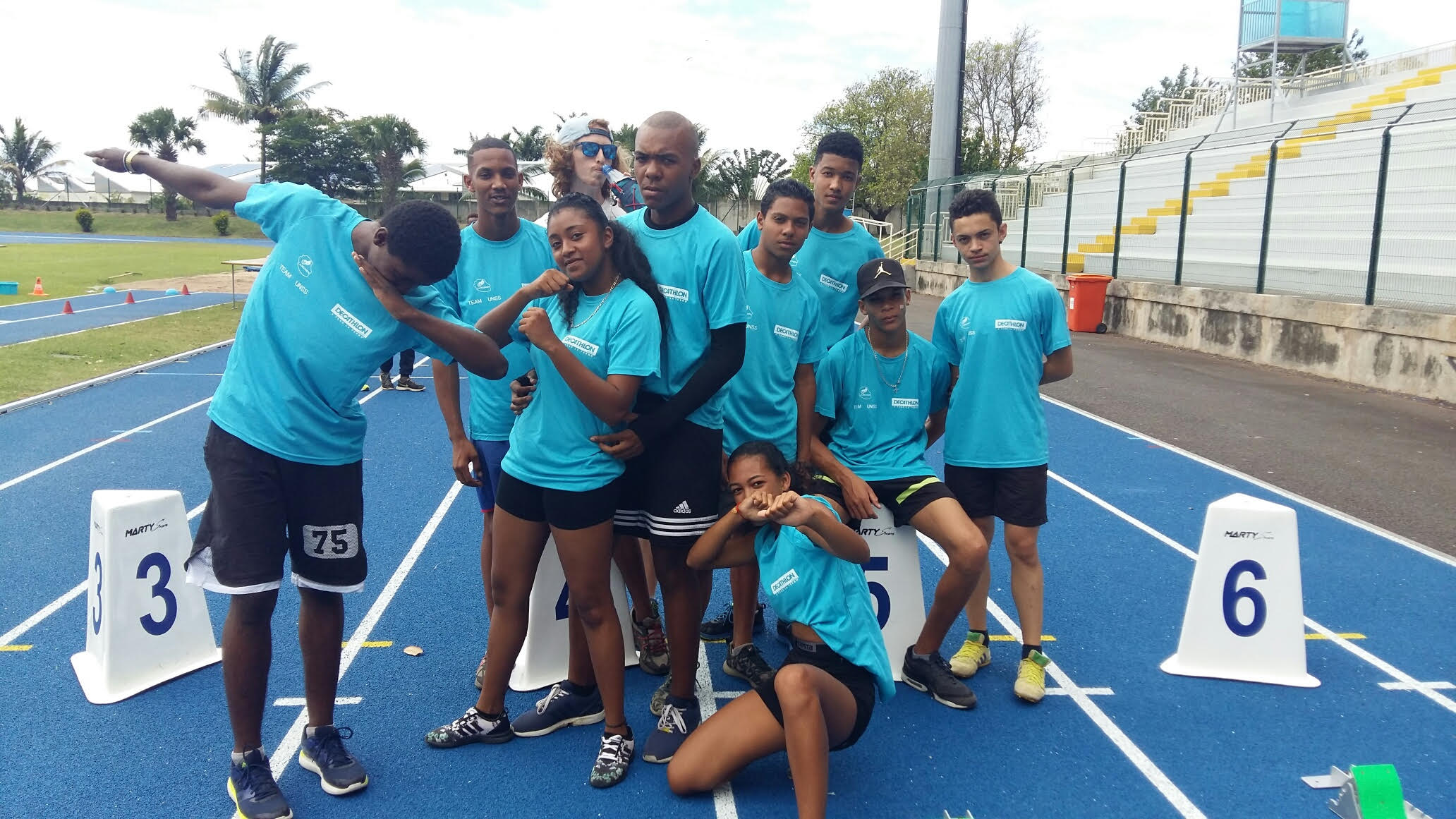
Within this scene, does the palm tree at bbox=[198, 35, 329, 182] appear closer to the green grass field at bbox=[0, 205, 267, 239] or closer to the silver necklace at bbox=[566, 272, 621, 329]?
the green grass field at bbox=[0, 205, 267, 239]

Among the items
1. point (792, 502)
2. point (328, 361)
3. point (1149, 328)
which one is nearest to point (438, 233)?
point (328, 361)

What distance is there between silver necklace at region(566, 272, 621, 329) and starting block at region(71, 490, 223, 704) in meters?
2.06

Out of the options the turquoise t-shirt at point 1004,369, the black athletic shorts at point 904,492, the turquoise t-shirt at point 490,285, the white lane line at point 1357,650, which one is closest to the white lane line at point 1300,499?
the white lane line at point 1357,650

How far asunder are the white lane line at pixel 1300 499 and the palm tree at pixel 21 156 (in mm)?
86070

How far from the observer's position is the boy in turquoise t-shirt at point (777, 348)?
347 centimetres

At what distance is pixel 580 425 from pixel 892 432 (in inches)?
53.9

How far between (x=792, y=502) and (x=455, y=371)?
1.54 meters

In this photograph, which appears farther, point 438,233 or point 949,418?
point 949,418

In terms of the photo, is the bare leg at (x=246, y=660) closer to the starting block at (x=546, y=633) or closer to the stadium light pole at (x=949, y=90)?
the starting block at (x=546, y=633)

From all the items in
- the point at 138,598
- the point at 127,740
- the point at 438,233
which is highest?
the point at 438,233

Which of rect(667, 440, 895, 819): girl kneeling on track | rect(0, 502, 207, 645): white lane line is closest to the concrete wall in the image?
rect(667, 440, 895, 819): girl kneeling on track

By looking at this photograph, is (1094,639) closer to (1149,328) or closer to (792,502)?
(792,502)

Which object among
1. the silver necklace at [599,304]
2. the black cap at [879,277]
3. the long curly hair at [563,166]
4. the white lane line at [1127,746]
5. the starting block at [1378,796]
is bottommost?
the white lane line at [1127,746]

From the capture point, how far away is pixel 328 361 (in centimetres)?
279
